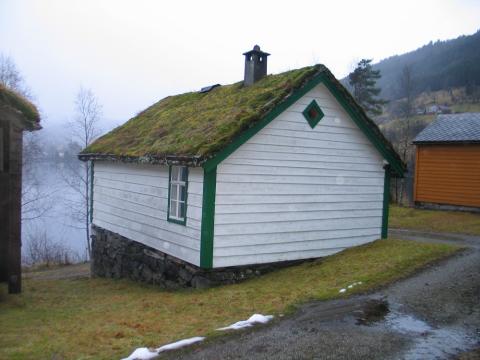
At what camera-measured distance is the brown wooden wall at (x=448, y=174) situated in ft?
67.1

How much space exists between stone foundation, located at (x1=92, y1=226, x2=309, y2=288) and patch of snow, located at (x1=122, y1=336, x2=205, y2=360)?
3.95m

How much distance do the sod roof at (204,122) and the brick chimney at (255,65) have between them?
298mm

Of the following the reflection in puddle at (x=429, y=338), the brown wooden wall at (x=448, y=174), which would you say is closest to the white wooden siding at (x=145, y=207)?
the reflection in puddle at (x=429, y=338)

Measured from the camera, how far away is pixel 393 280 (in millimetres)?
8820

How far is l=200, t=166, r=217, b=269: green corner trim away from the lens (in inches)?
376

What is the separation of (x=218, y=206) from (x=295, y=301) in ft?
9.43

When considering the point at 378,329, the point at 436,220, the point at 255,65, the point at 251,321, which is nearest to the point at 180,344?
the point at 251,321

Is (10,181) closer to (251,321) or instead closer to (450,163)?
(251,321)

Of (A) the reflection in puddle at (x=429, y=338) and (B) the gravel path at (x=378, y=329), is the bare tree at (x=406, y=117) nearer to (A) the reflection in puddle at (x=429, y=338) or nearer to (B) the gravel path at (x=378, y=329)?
(B) the gravel path at (x=378, y=329)

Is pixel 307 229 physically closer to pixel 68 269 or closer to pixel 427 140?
pixel 427 140

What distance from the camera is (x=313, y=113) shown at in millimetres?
11273

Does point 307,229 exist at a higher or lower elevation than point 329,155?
lower

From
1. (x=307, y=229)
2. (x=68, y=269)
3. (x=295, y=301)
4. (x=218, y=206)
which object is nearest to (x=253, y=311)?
(x=295, y=301)

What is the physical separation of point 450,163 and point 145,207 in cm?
1548
